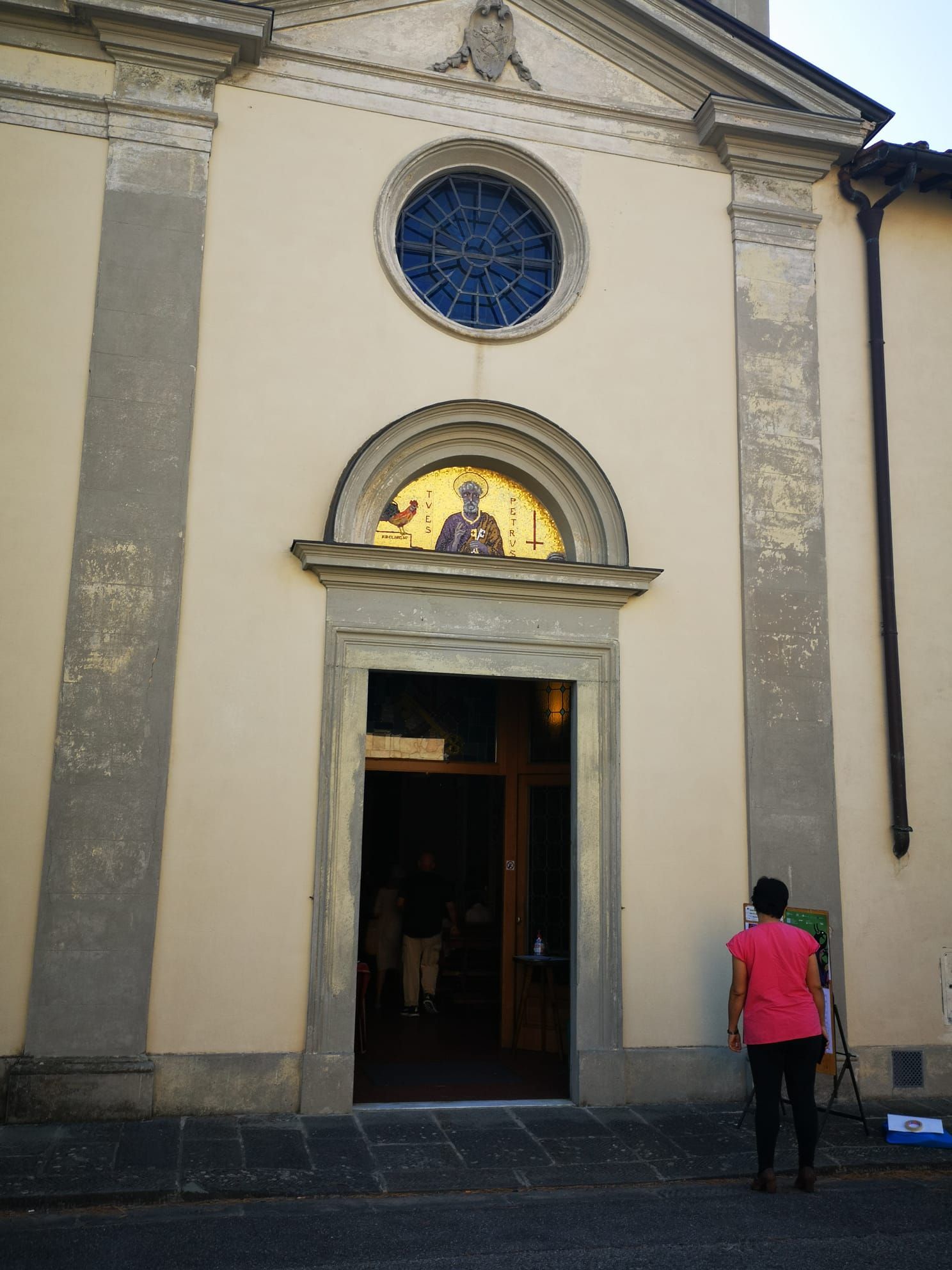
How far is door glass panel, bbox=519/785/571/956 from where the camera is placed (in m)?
9.24

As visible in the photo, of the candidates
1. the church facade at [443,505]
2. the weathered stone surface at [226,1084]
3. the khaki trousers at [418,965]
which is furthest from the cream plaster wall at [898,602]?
the khaki trousers at [418,965]

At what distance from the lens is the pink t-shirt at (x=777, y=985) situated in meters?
5.86

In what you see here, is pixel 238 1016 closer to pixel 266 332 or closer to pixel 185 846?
pixel 185 846

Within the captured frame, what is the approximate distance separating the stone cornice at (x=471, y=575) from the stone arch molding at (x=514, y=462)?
225mm

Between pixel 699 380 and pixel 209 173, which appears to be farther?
pixel 699 380

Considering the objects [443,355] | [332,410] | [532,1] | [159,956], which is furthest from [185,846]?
[532,1]

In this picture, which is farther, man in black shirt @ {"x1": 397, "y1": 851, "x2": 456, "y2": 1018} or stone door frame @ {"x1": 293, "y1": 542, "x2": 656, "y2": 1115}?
man in black shirt @ {"x1": 397, "y1": 851, "x2": 456, "y2": 1018}

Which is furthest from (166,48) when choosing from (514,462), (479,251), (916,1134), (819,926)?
(916,1134)

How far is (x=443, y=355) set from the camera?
27.3 feet

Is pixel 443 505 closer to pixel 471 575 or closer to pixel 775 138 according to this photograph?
pixel 471 575

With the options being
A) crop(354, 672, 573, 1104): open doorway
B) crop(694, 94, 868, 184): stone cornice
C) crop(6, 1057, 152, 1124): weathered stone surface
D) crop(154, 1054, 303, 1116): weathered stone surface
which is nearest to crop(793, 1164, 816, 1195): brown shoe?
crop(354, 672, 573, 1104): open doorway

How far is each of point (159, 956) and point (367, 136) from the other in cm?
600

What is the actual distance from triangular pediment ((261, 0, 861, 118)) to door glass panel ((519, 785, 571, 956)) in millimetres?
5654

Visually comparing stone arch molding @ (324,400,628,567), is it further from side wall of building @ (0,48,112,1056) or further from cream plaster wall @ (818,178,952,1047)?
side wall of building @ (0,48,112,1056)
